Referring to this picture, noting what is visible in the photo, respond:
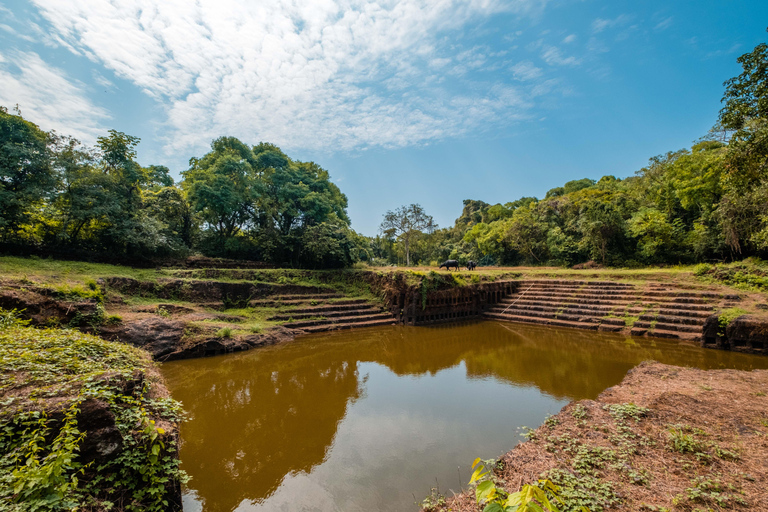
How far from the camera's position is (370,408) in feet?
18.9

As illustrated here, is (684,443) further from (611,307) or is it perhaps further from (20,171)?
(20,171)

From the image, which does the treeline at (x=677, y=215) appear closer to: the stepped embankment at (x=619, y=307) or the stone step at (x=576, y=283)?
the stepped embankment at (x=619, y=307)

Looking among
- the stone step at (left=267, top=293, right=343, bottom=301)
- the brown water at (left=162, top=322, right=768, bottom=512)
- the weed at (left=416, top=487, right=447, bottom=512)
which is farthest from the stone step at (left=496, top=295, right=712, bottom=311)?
the weed at (left=416, top=487, right=447, bottom=512)

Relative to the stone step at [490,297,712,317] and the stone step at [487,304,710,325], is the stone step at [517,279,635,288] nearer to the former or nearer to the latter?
the stone step at [490,297,712,317]

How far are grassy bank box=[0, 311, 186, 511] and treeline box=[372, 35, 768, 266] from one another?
34.8 feet

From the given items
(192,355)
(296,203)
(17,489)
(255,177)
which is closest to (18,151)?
(192,355)

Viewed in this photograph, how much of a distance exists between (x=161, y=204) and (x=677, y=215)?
3068cm

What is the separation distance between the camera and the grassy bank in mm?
1944

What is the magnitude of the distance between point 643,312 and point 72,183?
21.8 m

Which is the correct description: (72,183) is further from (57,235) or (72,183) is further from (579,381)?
(579,381)

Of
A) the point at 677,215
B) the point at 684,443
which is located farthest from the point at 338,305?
the point at 677,215

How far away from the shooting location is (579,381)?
6578 millimetres

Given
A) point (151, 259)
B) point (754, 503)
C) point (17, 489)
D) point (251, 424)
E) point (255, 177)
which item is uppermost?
point (255, 177)

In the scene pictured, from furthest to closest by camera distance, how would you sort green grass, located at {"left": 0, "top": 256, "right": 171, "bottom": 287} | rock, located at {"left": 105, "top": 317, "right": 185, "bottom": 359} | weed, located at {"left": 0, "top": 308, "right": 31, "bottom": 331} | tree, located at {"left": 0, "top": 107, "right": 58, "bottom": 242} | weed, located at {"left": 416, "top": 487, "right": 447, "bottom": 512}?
tree, located at {"left": 0, "top": 107, "right": 58, "bottom": 242}
green grass, located at {"left": 0, "top": 256, "right": 171, "bottom": 287}
rock, located at {"left": 105, "top": 317, "right": 185, "bottom": 359}
weed, located at {"left": 0, "top": 308, "right": 31, "bottom": 331}
weed, located at {"left": 416, "top": 487, "right": 447, "bottom": 512}
